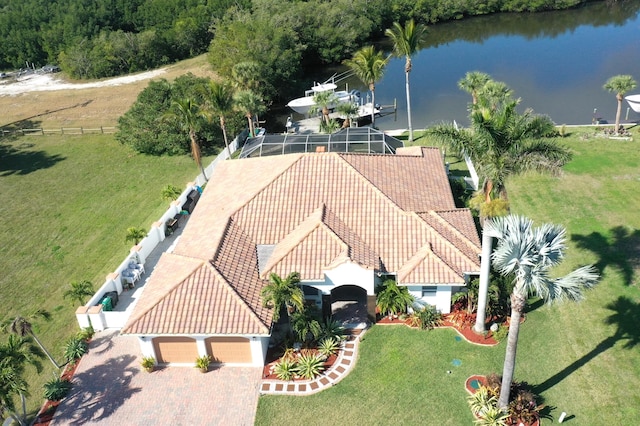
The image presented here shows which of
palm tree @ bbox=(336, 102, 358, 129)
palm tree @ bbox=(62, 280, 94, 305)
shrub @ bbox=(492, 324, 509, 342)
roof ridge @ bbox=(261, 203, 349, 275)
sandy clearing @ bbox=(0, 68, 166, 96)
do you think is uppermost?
sandy clearing @ bbox=(0, 68, 166, 96)

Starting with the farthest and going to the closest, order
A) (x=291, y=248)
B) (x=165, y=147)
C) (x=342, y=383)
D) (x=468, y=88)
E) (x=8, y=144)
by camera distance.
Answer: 1. (x=8, y=144)
2. (x=165, y=147)
3. (x=468, y=88)
4. (x=291, y=248)
5. (x=342, y=383)

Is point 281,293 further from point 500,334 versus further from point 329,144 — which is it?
point 329,144

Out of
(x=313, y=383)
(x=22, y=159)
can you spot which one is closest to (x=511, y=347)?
(x=313, y=383)

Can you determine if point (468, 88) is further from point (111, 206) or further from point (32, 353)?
point (32, 353)

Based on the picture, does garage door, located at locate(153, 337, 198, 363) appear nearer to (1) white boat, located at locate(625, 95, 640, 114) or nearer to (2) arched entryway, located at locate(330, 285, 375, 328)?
(2) arched entryway, located at locate(330, 285, 375, 328)

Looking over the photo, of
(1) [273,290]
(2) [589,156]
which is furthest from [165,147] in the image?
(2) [589,156]

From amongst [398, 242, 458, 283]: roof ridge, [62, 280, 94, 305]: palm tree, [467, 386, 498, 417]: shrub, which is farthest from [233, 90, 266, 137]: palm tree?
[467, 386, 498, 417]: shrub

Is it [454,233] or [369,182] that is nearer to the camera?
[454,233]
